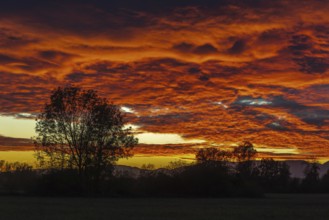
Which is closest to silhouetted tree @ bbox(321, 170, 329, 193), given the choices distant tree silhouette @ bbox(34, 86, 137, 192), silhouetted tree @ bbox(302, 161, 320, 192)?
silhouetted tree @ bbox(302, 161, 320, 192)

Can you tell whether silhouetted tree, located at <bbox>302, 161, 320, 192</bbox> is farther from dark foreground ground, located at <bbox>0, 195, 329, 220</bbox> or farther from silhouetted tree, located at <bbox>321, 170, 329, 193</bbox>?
dark foreground ground, located at <bbox>0, 195, 329, 220</bbox>

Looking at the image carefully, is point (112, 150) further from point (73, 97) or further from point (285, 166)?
point (285, 166)

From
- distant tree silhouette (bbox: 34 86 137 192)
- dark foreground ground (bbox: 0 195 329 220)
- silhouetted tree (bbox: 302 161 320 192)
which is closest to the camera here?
dark foreground ground (bbox: 0 195 329 220)

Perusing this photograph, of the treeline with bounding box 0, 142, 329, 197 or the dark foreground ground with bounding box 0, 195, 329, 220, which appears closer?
the dark foreground ground with bounding box 0, 195, 329, 220

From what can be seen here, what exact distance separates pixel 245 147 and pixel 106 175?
8026cm

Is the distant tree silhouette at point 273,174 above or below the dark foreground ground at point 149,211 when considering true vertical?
above

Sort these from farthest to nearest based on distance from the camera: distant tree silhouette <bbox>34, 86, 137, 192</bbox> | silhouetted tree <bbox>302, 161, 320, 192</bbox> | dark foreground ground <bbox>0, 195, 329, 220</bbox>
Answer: silhouetted tree <bbox>302, 161, 320, 192</bbox> < distant tree silhouette <bbox>34, 86, 137, 192</bbox> < dark foreground ground <bbox>0, 195, 329, 220</bbox>

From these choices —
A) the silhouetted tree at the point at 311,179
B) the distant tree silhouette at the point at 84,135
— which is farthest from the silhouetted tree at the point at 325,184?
the distant tree silhouette at the point at 84,135

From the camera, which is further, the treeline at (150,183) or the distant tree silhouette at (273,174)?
the distant tree silhouette at (273,174)

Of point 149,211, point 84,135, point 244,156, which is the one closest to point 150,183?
point 84,135

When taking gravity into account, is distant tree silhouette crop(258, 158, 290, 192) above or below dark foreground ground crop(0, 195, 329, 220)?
above

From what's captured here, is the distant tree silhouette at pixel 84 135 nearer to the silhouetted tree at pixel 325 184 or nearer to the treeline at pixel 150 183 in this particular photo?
the treeline at pixel 150 183

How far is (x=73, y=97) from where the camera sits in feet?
256

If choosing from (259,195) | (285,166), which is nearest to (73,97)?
(259,195)
